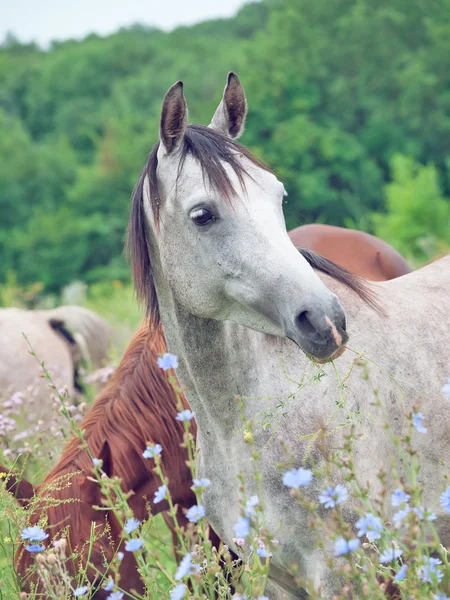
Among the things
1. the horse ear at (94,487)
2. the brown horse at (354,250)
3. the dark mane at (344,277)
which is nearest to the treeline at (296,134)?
the brown horse at (354,250)

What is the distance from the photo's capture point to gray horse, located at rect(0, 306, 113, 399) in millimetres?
6148

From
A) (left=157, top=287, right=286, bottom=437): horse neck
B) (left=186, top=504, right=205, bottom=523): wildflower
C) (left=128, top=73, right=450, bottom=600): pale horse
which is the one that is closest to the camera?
(left=186, top=504, right=205, bottom=523): wildflower

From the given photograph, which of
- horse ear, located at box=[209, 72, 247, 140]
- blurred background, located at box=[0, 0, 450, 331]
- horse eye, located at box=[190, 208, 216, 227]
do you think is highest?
horse ear, located at box=[209, 72, 247, 140]

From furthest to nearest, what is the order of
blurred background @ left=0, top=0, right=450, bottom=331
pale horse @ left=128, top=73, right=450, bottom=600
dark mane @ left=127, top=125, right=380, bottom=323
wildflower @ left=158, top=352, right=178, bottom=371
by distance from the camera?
blurred background @ left=0, top=0, right=450, bottom=331 → dark mane @ left=127, top=125, right=380, bottom=323 → pale horse @ left=128, top=73, right=450, bottom=600 → wildflower @ left=158, top=352, right=178, bottom=371

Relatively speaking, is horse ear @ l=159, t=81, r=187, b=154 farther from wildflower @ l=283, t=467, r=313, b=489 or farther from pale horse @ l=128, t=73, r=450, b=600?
wildflower @ l=283, t=467, r=313, b=489

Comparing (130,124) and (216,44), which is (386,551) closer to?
(130,124)

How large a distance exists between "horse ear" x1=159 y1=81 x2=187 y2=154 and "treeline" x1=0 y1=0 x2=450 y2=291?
43.1 feet

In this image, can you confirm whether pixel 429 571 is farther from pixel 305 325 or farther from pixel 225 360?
pixel 225 360

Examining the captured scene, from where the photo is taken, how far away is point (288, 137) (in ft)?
88.4

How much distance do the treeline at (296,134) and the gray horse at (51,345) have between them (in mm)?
9383

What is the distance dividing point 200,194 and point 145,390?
4.61 ft

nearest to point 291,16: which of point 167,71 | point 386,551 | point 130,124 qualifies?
point 130,124

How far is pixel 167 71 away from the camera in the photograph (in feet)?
137

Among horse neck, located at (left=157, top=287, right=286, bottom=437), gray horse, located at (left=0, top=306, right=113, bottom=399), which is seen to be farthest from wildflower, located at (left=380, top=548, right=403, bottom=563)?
gray horse, located at (left=0, top=306, right=113, bottom=399)
